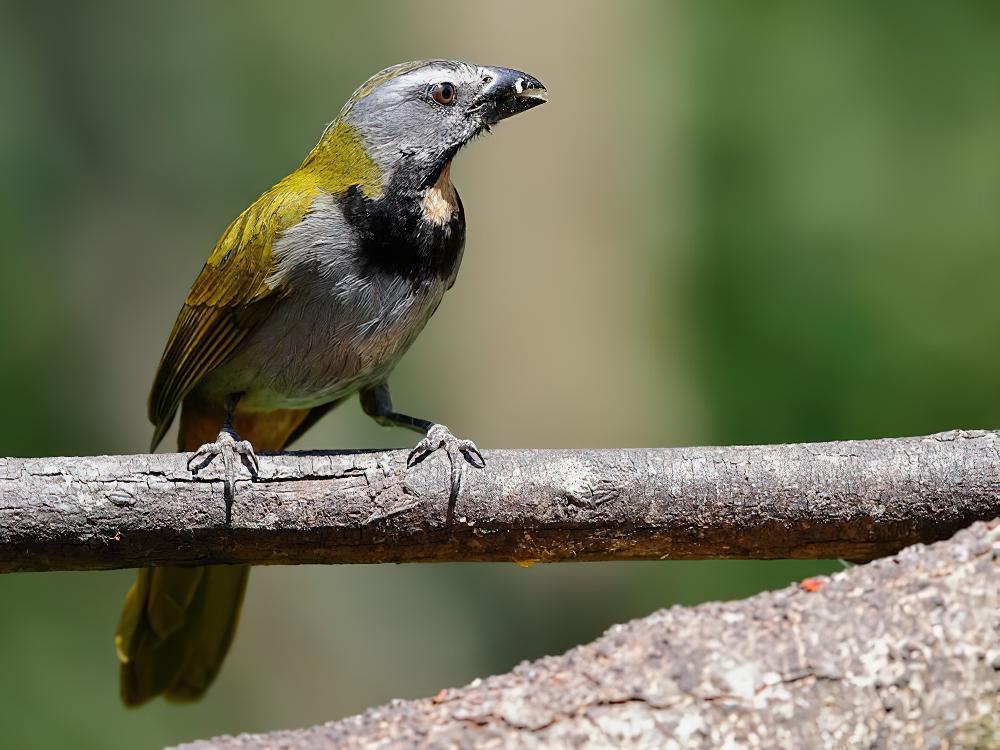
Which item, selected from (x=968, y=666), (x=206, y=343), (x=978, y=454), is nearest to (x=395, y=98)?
(x=206, y=343)

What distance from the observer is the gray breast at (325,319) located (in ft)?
12.0

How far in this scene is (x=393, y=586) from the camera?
773cm

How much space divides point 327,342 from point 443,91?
95 cm

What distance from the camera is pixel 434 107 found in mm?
3961

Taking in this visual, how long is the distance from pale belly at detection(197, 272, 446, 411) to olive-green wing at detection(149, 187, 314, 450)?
0.19ft

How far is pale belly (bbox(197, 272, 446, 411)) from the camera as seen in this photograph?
3680 mm

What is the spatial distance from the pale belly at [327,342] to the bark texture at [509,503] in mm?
888

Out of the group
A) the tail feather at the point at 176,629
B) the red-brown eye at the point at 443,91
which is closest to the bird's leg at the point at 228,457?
the tail feather at the point at 176,629

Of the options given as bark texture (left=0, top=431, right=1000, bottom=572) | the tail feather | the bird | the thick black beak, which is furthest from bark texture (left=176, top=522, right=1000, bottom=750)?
the thick black beak

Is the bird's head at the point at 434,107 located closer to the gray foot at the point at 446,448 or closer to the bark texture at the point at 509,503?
the gray foot at the point at 446,448

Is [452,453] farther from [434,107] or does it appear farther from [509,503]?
[434,107]

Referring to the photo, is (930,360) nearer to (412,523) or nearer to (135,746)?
(412,523)

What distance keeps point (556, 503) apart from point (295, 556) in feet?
2.15

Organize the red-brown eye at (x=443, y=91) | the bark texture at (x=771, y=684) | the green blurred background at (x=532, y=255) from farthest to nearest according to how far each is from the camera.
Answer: the green blurred background at (x=532, y=255) < the red-brown eye at (x=443, y=91) < the bark texture at (x=771, y=684)
